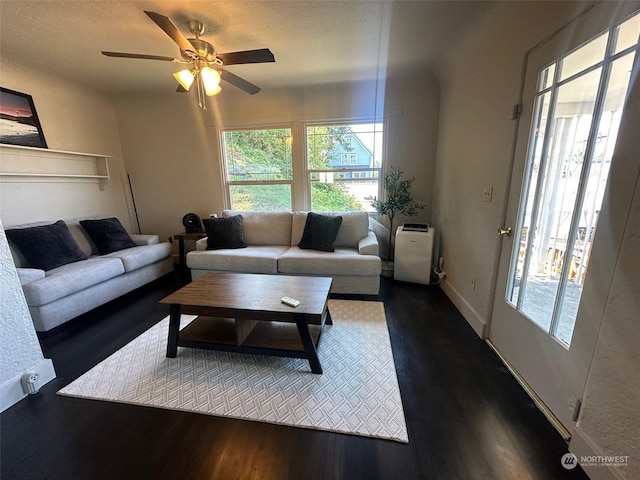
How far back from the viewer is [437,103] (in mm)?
3365

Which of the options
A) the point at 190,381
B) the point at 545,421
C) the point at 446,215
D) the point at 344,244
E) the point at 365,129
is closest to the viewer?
the point at 545,421

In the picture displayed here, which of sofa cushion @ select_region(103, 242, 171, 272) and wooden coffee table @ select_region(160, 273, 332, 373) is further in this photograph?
sofa cushion @ select_region(103, 242, 171, 272)

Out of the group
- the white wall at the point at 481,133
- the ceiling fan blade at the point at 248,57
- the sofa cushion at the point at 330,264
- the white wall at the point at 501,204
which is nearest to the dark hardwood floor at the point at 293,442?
the white wall at the point at 501,204

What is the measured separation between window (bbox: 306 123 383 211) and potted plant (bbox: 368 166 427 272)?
0.65 feet

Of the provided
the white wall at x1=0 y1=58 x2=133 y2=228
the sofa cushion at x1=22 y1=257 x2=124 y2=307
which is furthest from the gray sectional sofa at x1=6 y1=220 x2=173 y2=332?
the white wall at x1=0 y1=58 x2=133 y2=228

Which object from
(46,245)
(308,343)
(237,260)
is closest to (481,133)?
(308,343)

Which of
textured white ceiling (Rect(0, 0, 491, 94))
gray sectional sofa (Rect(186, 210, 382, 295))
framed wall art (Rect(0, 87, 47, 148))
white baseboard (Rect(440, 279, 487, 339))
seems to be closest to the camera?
textured white ceiling (Rect(0, 0, 491, 94))

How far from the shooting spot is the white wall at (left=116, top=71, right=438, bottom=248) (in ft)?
11.3

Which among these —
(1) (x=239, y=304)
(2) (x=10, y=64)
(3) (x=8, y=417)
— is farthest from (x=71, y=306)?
(2) (x=10, y=64)

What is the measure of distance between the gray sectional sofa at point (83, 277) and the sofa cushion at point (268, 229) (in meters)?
1.15

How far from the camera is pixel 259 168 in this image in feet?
12.8

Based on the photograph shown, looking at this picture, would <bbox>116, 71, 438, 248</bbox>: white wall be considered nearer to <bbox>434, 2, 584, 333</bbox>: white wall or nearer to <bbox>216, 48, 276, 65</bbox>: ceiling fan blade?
<bbox>434, 2, 584, 333</bbox>: white wall

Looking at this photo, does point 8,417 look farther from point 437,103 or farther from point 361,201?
point 437,103

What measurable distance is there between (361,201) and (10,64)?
4.20 meters
